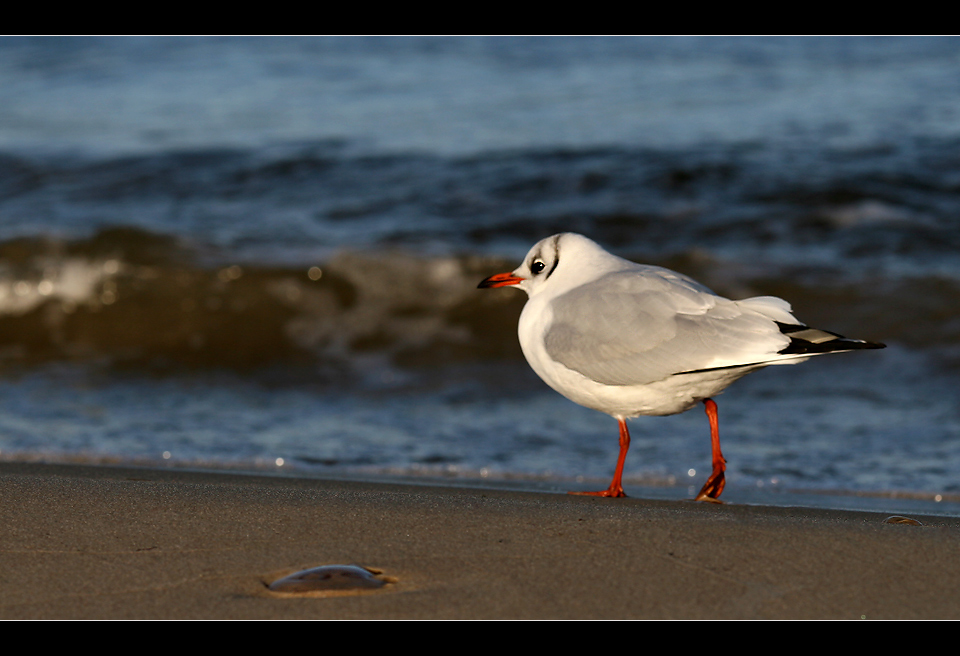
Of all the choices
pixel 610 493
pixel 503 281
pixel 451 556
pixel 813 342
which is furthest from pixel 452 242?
pixel 451 556

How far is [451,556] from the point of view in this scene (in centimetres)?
268

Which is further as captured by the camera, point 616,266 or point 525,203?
point 525,203

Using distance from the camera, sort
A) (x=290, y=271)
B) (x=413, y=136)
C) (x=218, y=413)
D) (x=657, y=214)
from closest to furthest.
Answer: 1. (x=218, y=413)
2. (x=290, y=271)
3. (x=657, y=214)
4. (x=413, y=136)

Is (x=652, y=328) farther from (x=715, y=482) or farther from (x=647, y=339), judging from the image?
(x=715, y=482)

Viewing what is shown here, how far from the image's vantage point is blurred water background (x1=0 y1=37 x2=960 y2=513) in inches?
197

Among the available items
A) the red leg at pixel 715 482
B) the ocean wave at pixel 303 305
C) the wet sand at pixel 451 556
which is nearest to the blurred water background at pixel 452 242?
the ocean wave at pixel 303 305

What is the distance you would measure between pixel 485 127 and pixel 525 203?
7.02 ft

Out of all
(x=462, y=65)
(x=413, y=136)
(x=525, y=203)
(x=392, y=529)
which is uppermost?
(x=462, y=65)

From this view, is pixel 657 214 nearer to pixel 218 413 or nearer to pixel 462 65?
pixel 218 413

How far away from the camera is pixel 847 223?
819 cm

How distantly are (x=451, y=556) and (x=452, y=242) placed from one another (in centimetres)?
579

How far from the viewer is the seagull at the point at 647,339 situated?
136 inches

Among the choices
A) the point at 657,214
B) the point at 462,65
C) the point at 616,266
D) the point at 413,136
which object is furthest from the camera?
the point at 462,65

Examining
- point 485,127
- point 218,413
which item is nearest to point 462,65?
point 485,127
